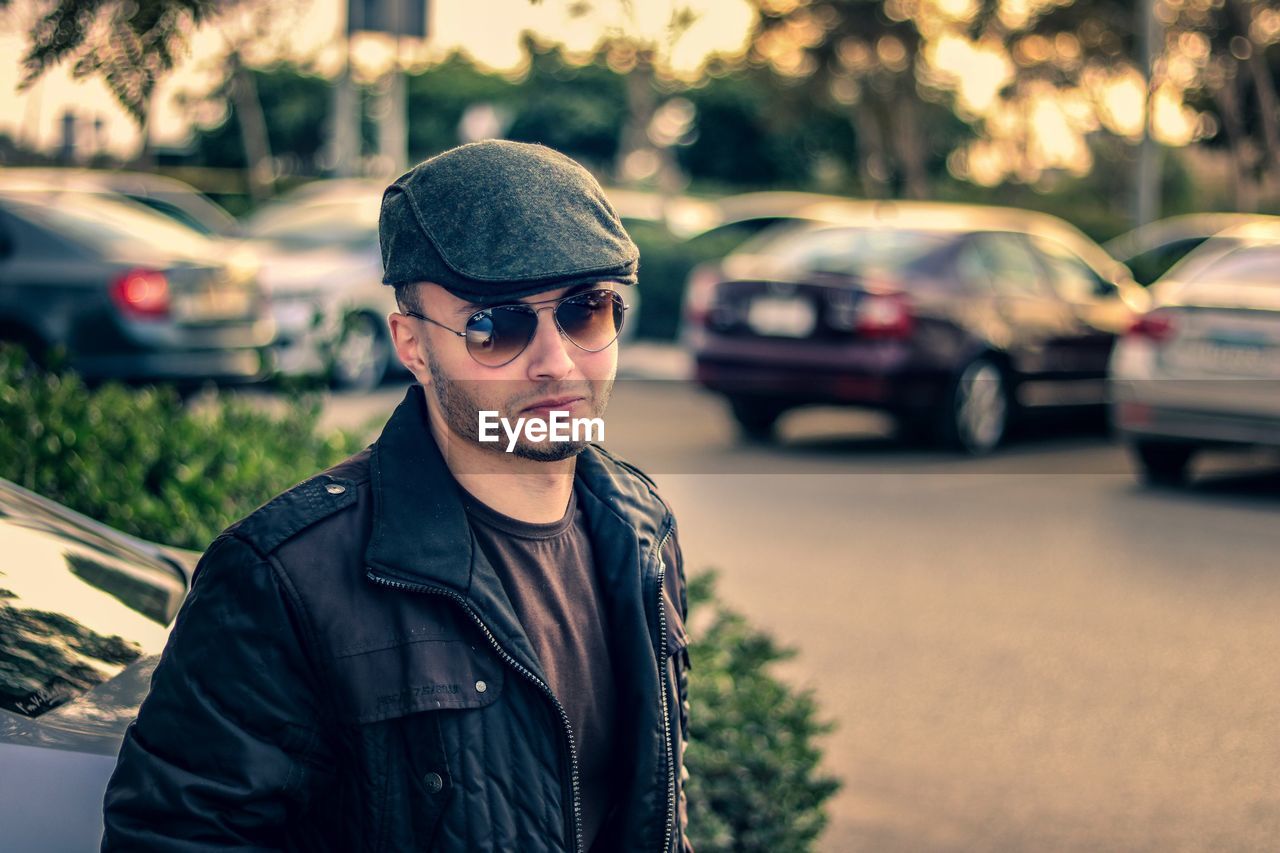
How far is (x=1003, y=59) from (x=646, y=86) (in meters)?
16.7

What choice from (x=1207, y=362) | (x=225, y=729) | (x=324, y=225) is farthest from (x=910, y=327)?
(x=225, y=729)

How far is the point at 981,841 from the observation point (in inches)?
170

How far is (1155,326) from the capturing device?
9523 mm

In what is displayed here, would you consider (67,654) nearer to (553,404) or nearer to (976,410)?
(553,404)

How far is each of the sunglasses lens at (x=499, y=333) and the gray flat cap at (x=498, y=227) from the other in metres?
0.04

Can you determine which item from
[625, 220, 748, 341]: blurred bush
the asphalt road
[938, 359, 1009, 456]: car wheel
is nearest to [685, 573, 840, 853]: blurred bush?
the asphalt road

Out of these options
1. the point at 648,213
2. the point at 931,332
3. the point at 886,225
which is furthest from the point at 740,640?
the point at 648,213

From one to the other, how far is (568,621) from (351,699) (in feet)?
0.97

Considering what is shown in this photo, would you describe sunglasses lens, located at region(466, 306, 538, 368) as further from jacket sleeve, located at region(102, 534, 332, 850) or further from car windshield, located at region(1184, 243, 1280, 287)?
Result: car windshield, located at region(1184, 243, 1280, 287)

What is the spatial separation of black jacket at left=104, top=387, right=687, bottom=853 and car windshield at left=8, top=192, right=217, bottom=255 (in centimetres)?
982

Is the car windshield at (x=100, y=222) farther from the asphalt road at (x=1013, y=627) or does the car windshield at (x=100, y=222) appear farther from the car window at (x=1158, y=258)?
the car window at (x=1158, y=258)

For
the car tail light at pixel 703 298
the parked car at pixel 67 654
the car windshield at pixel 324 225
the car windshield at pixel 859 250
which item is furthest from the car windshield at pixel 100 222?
the parked car at pixel 67 654

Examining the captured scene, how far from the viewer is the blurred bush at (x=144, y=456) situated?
401 cm

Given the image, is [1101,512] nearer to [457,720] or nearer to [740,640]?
[740,640]
